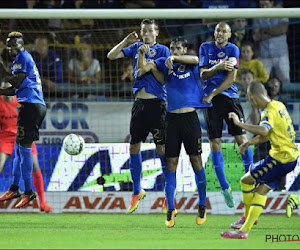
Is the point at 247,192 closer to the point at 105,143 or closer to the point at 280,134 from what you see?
the point at 280,134

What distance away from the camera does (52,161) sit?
41.1 feet

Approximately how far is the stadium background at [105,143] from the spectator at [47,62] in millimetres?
92

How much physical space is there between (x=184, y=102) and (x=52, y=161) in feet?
12.7

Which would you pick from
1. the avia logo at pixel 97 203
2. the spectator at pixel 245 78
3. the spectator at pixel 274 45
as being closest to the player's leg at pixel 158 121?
the avia logo at pixel 97 203

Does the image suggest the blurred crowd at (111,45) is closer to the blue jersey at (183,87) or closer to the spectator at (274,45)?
the spectator at (274,45)

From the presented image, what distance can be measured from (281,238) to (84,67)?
701 cm

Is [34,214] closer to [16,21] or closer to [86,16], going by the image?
[86,16]

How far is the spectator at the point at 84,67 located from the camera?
46.7 ft

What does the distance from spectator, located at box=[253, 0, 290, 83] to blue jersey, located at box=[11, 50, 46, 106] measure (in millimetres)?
4792

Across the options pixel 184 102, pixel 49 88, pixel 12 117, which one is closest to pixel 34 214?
pixel 12 117

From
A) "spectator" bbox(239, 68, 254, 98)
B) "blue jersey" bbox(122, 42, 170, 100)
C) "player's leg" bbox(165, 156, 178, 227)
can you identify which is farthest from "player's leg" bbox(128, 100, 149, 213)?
"spectator" bbox(239, 68, 254, 98)

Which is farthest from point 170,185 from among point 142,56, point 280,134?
point 280,134

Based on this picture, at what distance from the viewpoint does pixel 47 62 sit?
46.4 feet

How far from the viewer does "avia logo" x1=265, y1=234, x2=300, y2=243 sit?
8.02 meters
